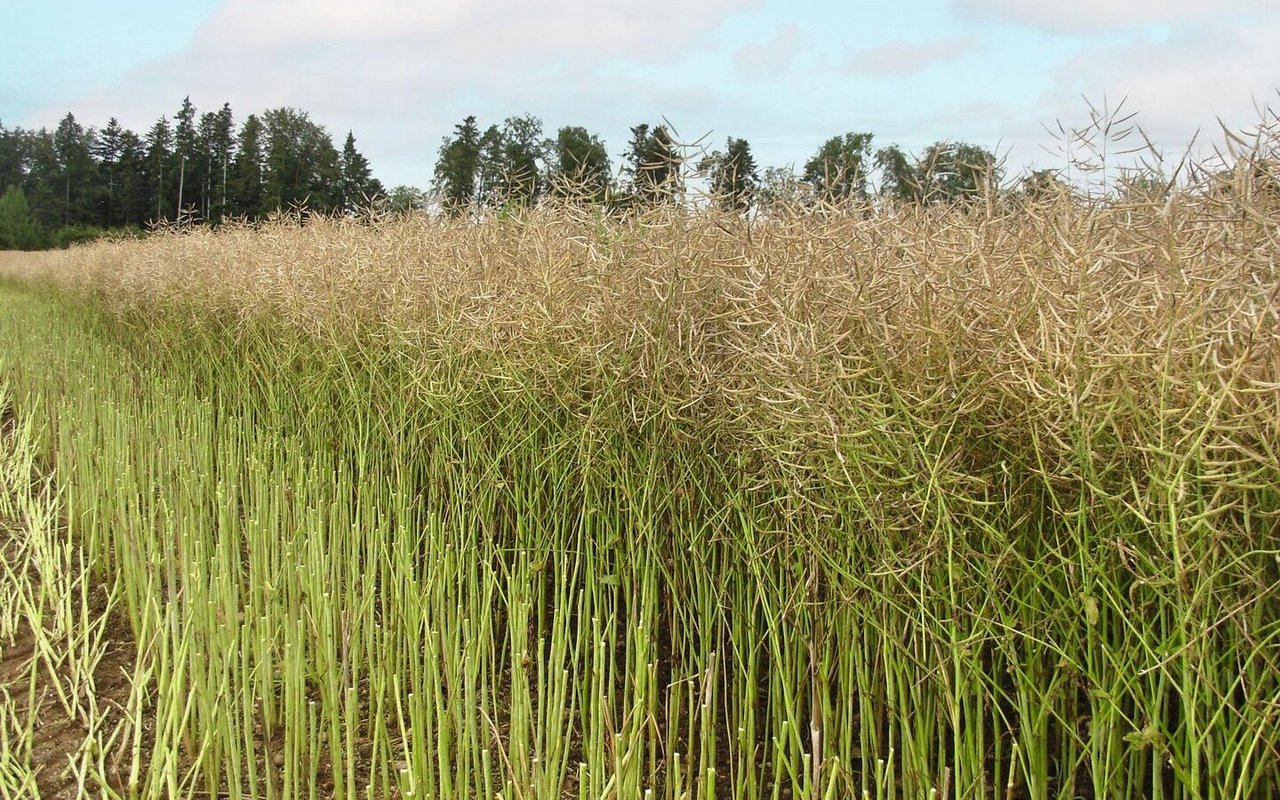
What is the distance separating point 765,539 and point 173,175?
4528 centimetres

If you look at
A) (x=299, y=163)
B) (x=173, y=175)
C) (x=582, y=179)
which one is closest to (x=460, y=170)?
(x=582, y=179)

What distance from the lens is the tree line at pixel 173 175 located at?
3531 cm

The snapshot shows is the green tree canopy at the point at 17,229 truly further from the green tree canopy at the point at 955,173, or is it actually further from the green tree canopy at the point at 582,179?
the green tree canopy at the point at 955,173

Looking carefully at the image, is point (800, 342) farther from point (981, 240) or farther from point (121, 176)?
point (121, 176)

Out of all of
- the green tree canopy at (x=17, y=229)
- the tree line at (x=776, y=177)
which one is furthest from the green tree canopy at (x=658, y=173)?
the green tree canopy at (x=17, y=229)

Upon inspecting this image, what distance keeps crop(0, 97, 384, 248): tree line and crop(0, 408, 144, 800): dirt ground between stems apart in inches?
1106

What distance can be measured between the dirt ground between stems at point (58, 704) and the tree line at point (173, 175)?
28099mm

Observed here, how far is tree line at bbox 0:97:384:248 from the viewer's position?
1390 inches

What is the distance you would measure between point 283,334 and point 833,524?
3.82 metres

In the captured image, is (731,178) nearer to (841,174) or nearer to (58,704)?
(841,174)

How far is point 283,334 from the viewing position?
5320mm

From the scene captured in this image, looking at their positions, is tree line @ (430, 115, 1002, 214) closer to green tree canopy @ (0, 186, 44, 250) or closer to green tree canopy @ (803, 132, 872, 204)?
green tree canopy @ (803, 132, 872, 204)

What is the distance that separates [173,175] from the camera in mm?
42031

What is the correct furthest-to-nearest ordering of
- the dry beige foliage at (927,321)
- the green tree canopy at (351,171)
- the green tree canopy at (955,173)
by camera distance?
1. the green tree canopy at (351,171)
2. the green tree canopy at (955,173)
3. the dry beige foliage at (927,321)
